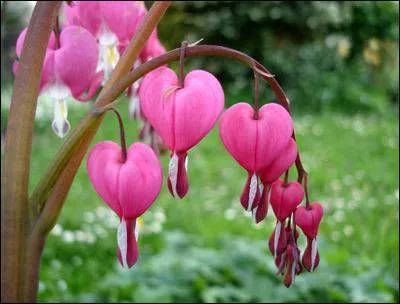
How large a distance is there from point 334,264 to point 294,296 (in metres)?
0.44

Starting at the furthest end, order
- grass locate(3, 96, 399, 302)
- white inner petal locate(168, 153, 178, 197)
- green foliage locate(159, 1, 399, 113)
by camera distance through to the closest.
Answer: green foliage locate(159, 1, 399, 113), grass locate(3, 96, 399, 302), white inner petal locate(168, 153, 178, 197)

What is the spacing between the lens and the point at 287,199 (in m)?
0.88

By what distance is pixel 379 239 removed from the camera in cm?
268

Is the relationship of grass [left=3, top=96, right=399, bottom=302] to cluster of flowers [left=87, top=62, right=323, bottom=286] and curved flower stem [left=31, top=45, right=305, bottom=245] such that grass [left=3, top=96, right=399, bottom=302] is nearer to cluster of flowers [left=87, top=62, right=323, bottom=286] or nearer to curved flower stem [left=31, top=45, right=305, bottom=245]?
curved flower stem [left=31, top=45, right=305, bottom=245]

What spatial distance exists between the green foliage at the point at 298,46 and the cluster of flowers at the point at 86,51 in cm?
606

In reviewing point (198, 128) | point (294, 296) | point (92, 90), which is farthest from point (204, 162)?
point (198, 128)

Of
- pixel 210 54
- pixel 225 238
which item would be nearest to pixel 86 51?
pixel 210 54

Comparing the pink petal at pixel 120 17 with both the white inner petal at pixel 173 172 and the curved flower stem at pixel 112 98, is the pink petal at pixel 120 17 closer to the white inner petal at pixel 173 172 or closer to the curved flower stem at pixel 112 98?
the curved flower stem at pixel 112 98

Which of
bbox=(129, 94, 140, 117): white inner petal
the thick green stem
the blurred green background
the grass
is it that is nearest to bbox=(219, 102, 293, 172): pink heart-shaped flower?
the thick green stem

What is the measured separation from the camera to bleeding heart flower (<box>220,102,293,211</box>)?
79cm

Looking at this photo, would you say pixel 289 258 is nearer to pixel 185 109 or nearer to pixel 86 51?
pixel 185 109

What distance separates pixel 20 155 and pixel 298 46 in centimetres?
739

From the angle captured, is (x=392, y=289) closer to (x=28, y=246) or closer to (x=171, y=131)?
(x=28, y=246)

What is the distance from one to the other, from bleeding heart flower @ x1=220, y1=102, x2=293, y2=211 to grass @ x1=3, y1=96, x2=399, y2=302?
1.00 meters
